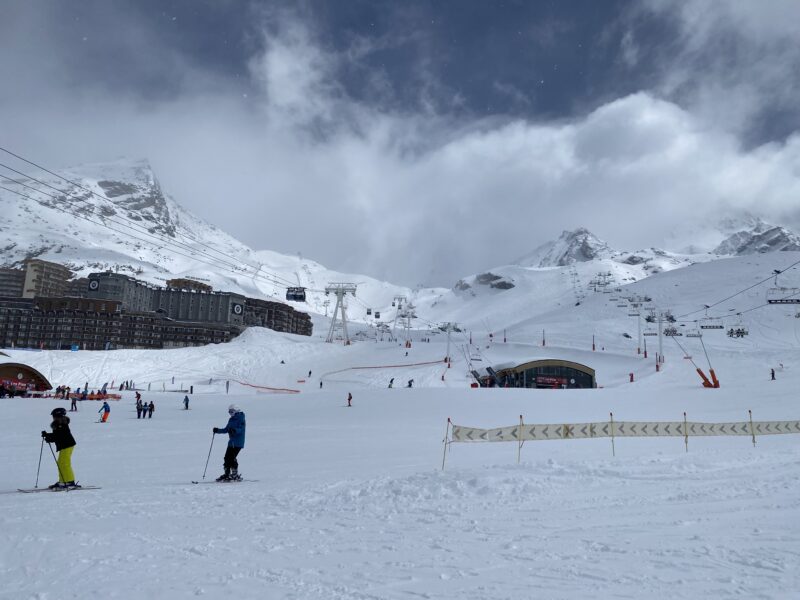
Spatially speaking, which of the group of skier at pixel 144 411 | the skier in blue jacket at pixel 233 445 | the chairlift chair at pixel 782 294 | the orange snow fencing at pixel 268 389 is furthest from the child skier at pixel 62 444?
the chairlift chair at pixel 782 294

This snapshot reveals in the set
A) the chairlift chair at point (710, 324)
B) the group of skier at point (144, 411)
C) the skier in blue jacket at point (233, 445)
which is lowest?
the group of skier at point (144, 411)

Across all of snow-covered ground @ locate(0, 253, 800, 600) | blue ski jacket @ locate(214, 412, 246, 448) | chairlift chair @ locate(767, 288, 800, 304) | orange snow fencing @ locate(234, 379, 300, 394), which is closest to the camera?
snow-covered ground @ locate(0, 253, 800, 600)

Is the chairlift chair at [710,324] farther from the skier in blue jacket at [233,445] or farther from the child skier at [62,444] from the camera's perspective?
the child skier at [62,444]

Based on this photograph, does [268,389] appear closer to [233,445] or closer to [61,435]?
[233,445]

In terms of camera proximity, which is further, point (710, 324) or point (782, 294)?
point (782, 294)

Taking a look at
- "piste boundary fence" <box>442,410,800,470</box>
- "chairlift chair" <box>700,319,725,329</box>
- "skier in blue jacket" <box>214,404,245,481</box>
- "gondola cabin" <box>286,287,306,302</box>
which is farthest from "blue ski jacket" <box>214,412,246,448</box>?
"chairlift chair" <box>700,319,725,329</box>

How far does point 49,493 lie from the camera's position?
10.6 meters

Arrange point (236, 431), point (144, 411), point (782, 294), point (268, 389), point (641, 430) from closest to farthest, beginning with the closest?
point (236, 431)
point (641, 430)
point (144, 411)
point (268, 389)
point (782, 294)

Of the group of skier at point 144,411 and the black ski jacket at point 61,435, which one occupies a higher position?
the black ski jacket at point 61,435

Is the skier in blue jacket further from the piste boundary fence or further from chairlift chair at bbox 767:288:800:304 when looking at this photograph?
chairlift chair at bbox 767:288:800:304

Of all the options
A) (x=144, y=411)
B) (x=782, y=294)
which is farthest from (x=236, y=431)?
(x=782, y=294)

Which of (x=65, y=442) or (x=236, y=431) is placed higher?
(x=236, y=431)

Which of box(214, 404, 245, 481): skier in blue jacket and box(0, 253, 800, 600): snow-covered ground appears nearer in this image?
box(0, 253, 800, 600): snow-covered ground

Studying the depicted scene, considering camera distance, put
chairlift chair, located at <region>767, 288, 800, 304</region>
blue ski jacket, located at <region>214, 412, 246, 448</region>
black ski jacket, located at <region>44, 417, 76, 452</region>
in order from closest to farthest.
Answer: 1. black ski jacket, located at <region>44, 417, 76, 452</region>
2. blue ski jacket, located at <region>214, 412, 246, 448</region>
3. chairlift chair, located at <region>767, 288, 800, 304</region>
